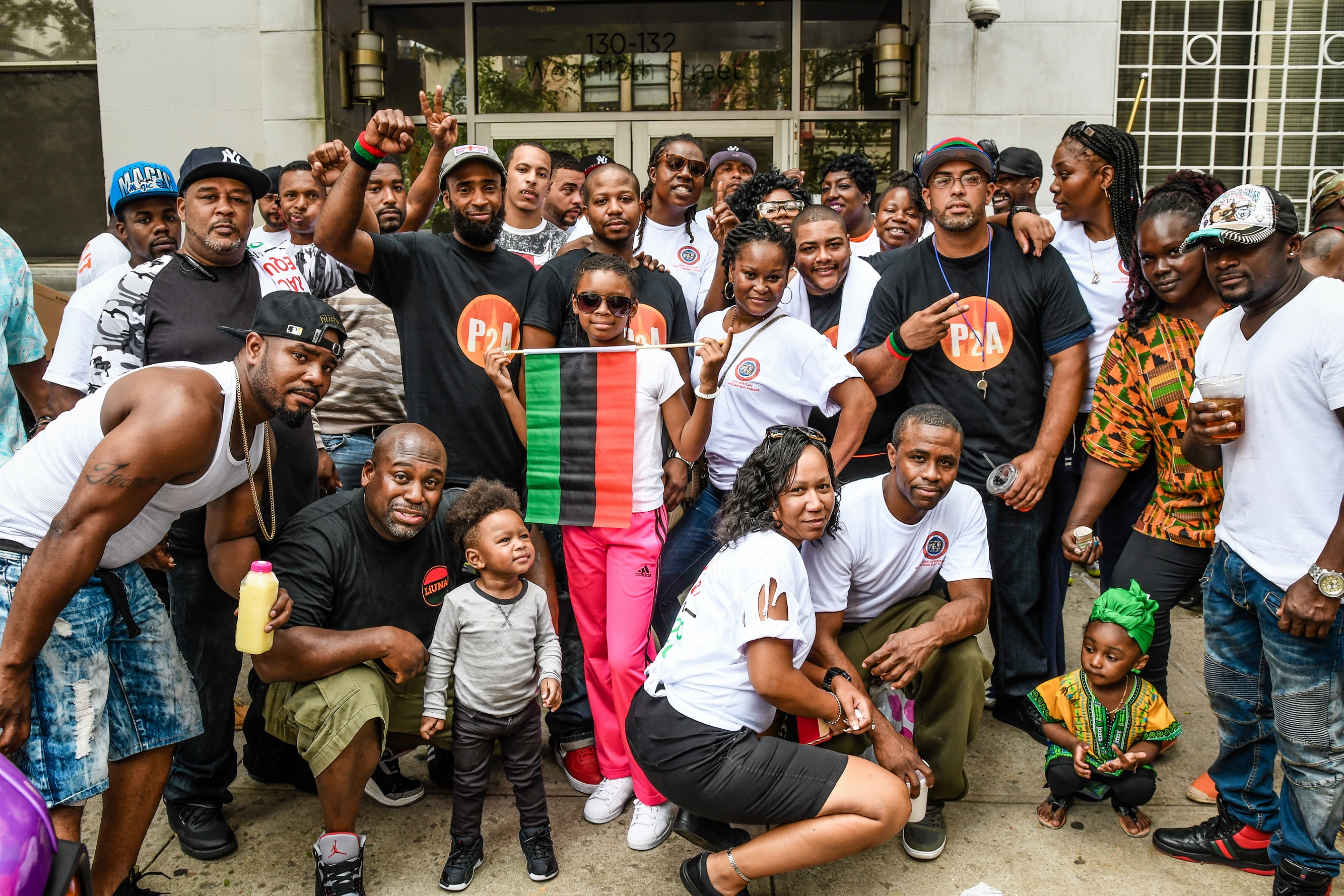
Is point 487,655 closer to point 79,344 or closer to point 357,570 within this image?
point 357,570

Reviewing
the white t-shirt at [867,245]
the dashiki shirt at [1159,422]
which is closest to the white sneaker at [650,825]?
the dashiki shirt at [1159,422]

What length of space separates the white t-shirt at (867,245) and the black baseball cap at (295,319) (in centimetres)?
318

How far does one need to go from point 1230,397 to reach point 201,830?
3.73 metres

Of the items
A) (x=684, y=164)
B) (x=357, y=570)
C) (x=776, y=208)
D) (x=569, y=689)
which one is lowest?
(x=569, y=689)

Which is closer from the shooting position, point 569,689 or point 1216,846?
point 1216,846

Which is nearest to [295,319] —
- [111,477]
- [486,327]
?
[111,477]

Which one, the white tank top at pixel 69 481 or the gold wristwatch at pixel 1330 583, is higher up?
the white tank top at pixel 69 481

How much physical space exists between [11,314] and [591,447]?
89.3 inches

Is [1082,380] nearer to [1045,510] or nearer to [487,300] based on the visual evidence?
[1045,510]

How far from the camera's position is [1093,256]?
4230 millimetres

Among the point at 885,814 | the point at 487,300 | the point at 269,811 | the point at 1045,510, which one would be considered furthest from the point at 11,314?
the point at 1045,510

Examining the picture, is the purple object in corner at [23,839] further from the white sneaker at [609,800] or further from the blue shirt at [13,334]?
the blue shirt at [13,334]

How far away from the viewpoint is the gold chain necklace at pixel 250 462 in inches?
113

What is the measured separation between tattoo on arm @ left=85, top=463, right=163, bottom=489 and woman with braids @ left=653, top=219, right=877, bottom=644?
190cm
